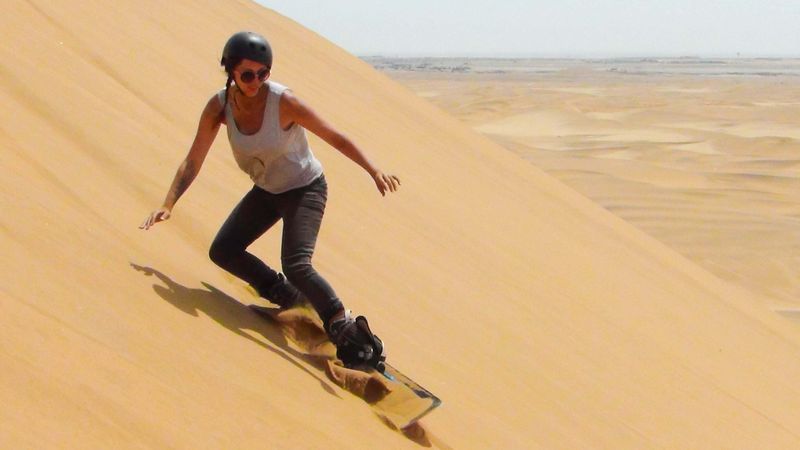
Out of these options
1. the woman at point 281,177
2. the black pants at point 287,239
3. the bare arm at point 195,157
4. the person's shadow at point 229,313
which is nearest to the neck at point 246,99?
the woman at point 281,177

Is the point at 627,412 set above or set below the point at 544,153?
above

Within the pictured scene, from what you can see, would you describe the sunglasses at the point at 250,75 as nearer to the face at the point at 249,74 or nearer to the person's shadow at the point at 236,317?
the face at the point at 249,74

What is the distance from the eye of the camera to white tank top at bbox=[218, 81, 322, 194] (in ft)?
11.5

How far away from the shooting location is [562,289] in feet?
19.8

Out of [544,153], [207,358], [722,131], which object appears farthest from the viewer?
[722,131]

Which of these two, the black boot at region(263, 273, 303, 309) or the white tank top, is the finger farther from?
the black boot at region(263, 273, 303, 309)

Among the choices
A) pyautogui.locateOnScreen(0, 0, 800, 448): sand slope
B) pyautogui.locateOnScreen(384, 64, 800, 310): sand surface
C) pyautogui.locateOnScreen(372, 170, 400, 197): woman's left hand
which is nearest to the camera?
pyautogui.locateOnScreen(0, 0, 800, 448): sand slope

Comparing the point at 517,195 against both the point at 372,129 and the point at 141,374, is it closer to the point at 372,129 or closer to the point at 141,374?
the point at 372,129

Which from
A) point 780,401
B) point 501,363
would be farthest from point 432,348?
point 780,401

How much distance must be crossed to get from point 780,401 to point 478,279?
1660mm

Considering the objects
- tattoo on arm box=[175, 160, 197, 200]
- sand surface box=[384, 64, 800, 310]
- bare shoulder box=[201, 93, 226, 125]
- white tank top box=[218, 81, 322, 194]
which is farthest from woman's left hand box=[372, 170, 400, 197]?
sand surface box=[384, 64, 800, 310]

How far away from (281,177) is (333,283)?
1176 mm

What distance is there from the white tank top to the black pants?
1.7 inches

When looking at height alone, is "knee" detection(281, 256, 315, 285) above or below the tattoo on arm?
below
